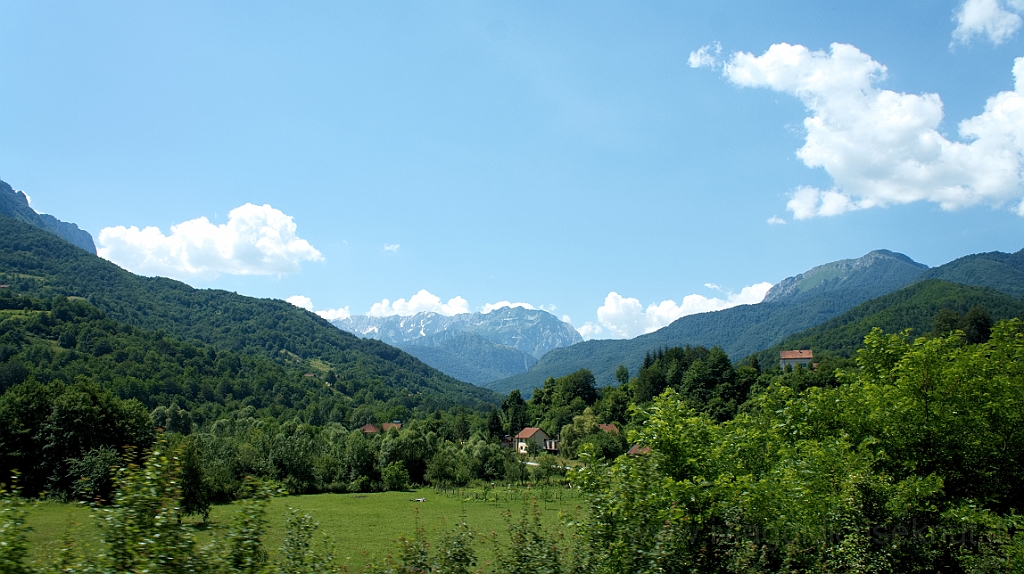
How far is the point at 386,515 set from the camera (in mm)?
56062

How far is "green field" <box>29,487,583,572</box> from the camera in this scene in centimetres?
3303

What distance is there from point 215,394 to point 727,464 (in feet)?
538

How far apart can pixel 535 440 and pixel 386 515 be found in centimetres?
6527

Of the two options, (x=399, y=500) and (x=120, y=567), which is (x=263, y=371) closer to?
(x=399, y=500)

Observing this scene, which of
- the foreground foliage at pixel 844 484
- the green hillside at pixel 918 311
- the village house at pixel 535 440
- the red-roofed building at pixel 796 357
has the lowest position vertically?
the village house at pixel 535 440

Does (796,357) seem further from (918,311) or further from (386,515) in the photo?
(386,515)

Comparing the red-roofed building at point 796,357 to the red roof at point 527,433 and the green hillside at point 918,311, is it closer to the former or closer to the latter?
the green hillside at point 918,311

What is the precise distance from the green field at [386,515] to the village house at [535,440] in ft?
120

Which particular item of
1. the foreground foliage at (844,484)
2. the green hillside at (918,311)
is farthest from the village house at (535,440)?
the foreground foliage at (844,484)

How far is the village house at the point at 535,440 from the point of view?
4643 inches

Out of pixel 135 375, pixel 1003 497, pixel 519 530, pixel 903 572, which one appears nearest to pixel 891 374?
pixel 1003 497

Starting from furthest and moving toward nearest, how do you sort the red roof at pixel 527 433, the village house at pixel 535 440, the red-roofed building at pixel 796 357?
the red-roofed building at pixel 796 357 → the red roof at pixel 527 433 → the village house at pixel 535 440

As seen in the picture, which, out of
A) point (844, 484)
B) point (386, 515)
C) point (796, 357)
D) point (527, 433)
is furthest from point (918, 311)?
point (844, 484)

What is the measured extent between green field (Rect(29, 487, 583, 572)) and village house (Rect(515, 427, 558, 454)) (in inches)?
1441
